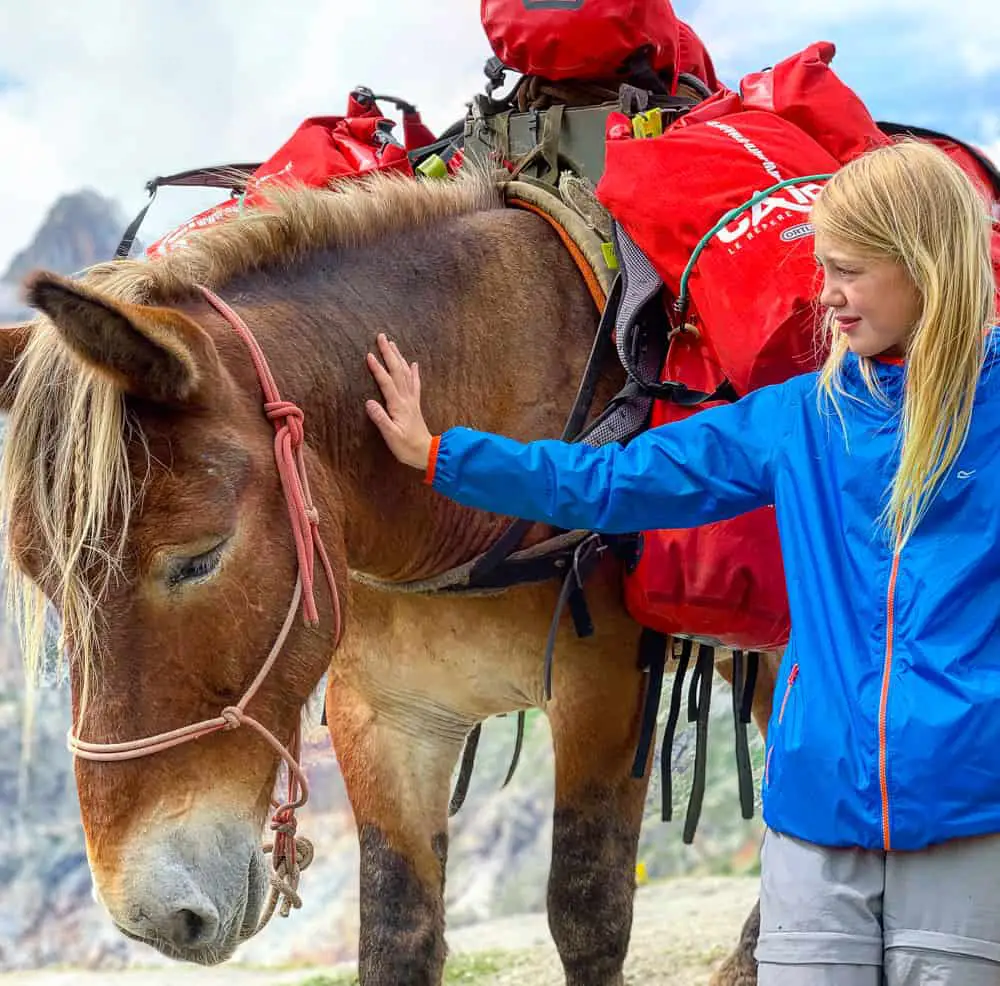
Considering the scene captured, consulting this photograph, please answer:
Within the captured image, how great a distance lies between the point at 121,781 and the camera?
1.69 metres

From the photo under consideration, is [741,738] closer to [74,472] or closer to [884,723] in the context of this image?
[884,723]

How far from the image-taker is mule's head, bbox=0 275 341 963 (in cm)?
167

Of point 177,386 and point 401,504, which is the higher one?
point 177,386

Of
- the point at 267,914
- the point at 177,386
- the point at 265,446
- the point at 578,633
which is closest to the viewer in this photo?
the point at 177,386

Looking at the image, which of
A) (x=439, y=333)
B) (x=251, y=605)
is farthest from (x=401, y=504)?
(x=251, y=605)

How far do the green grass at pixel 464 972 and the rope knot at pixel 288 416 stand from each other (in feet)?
8.81

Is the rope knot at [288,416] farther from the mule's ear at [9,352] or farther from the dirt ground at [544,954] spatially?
the dirt ground at [544,954]

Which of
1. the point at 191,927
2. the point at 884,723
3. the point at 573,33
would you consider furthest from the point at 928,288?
the point at 573,33

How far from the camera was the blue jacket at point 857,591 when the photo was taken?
1503 millimetres

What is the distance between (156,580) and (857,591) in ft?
2.81

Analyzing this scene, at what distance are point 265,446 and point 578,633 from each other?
77 centimetres

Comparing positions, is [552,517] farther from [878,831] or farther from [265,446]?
[878,831]

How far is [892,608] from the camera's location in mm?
1547

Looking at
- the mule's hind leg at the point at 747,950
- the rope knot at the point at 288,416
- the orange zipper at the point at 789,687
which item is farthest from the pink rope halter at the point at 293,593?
the mule's hind leg at the point at 747,950
